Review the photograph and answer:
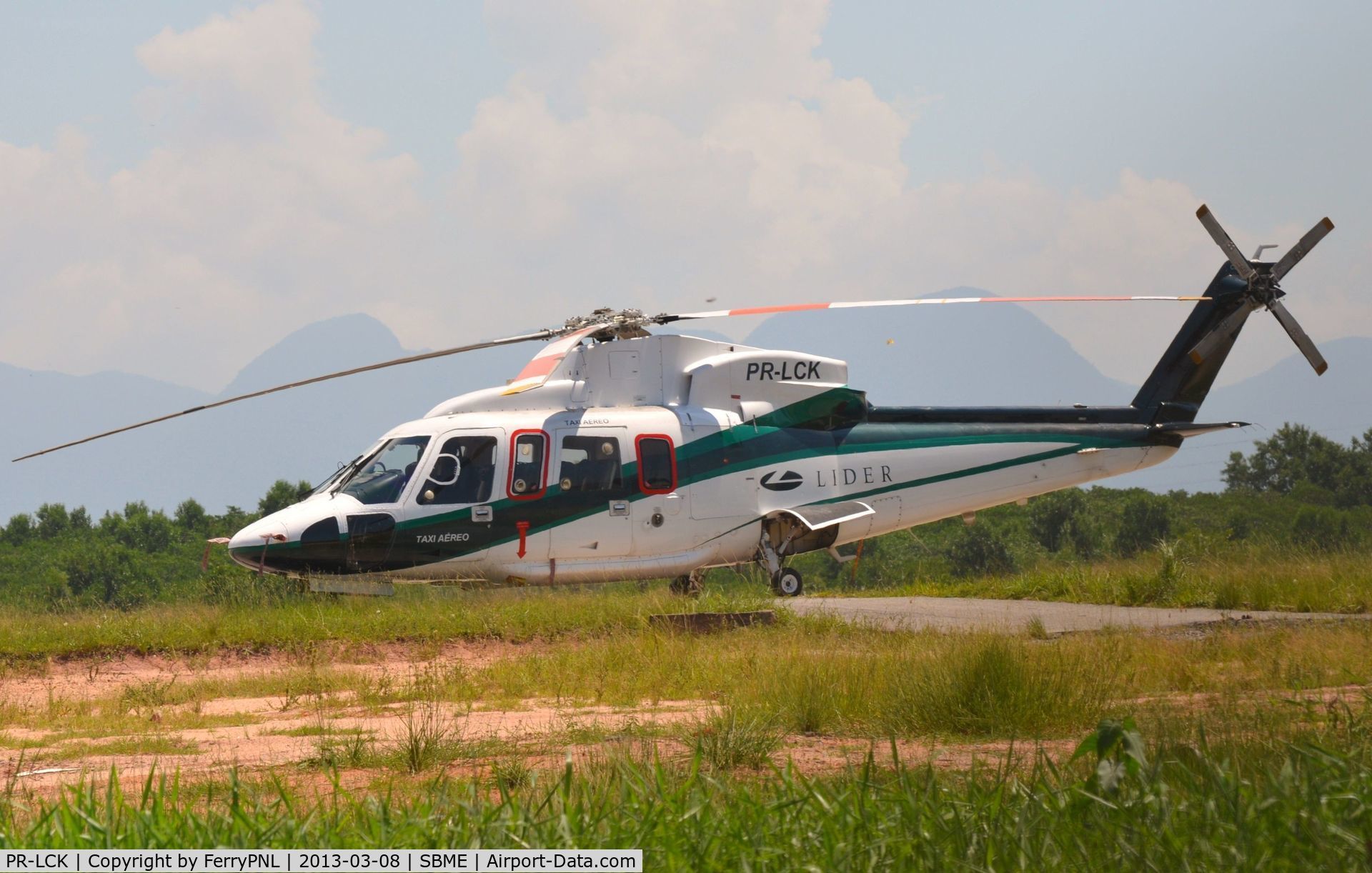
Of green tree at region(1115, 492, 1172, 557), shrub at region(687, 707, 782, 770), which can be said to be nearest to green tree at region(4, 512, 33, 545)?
green tree at region(1115, 492, 1172, 557)

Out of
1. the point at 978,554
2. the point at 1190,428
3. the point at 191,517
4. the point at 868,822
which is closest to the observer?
the point at 868,822

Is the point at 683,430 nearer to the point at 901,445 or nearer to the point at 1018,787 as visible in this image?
the point at 901,445

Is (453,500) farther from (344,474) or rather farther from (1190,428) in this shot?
(1190,428)

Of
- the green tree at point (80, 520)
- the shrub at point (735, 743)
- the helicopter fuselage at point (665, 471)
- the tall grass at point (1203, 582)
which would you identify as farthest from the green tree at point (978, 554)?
the shrub at point (735, 743)

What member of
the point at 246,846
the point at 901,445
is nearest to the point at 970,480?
the point at 901,445

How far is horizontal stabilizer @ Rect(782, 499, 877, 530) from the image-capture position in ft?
50.5

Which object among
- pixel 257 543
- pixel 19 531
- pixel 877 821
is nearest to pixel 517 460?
pixel 257 543

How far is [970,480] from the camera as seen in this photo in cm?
1625

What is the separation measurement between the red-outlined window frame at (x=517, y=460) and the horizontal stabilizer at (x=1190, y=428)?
339 inches

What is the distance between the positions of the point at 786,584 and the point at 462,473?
446 cm

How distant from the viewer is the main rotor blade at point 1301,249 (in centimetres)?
1617

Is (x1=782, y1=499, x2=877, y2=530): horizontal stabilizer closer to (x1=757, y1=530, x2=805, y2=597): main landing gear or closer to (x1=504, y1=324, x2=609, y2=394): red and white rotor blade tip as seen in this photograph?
(x1=757, y1=530, x2=805, y2=597): main landing gear

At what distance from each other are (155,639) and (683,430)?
633cm

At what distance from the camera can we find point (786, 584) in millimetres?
15641
